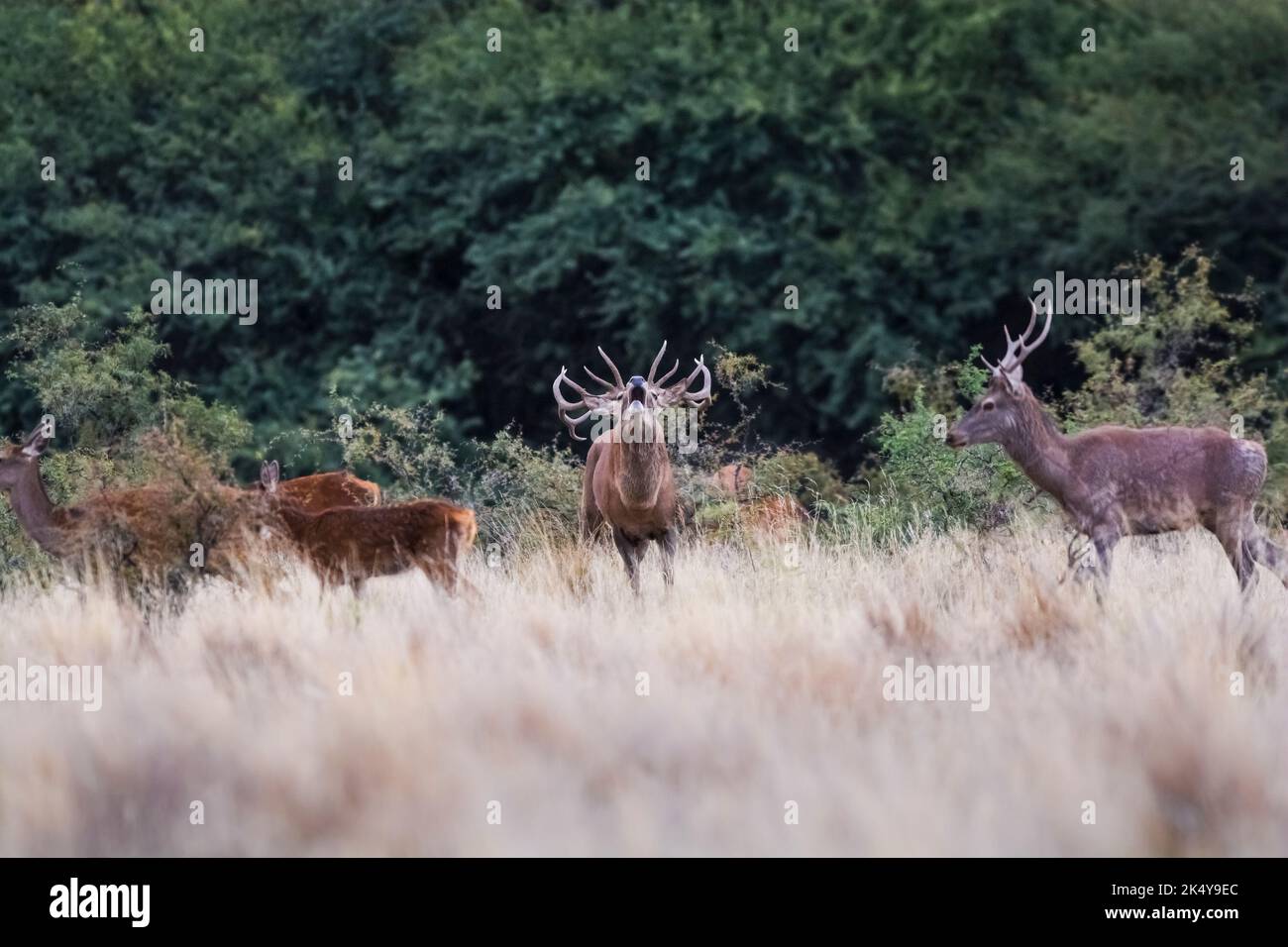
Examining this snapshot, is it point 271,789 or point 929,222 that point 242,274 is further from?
point 271,789

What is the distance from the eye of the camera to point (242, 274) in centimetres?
2425

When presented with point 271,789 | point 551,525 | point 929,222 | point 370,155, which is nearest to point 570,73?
point 370,155

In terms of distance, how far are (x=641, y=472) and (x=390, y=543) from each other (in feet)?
5.69

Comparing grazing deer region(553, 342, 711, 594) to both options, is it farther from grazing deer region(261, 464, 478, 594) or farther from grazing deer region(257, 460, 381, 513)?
grazing deer region(257, 460, 381, 513)

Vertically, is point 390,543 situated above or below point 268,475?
below

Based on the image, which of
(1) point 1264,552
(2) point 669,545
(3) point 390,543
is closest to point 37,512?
(3) point 390,543

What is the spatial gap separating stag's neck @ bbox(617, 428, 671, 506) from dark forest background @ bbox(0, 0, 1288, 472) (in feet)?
30.2

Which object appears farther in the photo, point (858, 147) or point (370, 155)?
point (370, 155)

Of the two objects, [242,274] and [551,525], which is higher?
[242,274]

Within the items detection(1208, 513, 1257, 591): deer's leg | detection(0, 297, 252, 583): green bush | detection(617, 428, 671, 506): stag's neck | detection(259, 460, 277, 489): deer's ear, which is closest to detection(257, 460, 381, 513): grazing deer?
detection(0, 297, 252, 583): green bush

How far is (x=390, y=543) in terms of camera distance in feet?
35.3

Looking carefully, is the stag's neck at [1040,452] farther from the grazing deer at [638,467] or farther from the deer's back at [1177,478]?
the grazing deer at [638,467]

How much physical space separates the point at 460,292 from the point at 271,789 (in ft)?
58.7

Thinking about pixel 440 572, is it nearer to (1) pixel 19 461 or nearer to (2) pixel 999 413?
(1) pixel 19 461
